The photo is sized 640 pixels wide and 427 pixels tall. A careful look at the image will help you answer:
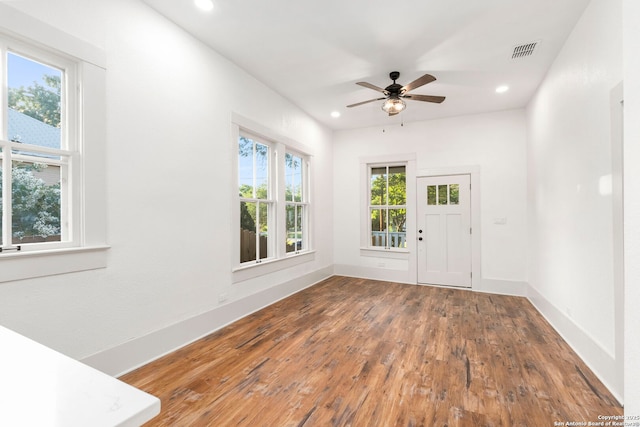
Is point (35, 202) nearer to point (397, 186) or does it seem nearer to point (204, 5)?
point (204, 5)

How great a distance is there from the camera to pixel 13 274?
1.71 meters

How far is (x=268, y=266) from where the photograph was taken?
13.1 ft

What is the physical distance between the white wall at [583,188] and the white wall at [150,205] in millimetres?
3359

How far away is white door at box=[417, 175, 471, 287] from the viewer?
5059 mm

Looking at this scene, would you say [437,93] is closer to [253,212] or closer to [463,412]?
[253,212]

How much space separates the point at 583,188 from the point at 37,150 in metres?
4.19

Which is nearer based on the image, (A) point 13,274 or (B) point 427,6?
(A) point 13,274

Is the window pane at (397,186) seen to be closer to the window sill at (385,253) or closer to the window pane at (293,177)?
the window sill at (385,253)

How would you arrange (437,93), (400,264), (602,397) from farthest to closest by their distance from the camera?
(400,264) < (437,93) < (602,397)

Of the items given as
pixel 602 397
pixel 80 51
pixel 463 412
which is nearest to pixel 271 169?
pixel 80 51

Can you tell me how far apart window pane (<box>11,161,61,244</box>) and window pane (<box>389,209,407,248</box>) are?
16.2 feet

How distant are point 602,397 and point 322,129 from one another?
5081mm

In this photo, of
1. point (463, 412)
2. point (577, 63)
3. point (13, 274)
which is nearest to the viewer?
point (13, 274)

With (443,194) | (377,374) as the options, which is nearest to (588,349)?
(377,374)
